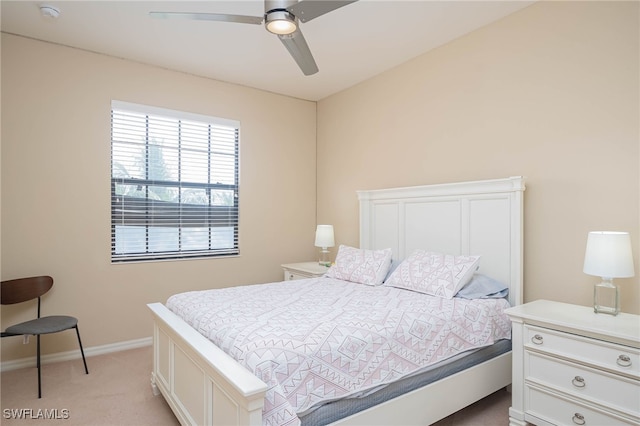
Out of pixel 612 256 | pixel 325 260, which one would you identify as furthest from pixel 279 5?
pixel 325 260

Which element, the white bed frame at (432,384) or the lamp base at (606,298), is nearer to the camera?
the white bed frame at (432,384)

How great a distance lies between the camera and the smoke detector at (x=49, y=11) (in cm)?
262

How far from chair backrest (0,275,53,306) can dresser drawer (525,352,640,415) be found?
3583 millimetres

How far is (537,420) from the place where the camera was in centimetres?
206

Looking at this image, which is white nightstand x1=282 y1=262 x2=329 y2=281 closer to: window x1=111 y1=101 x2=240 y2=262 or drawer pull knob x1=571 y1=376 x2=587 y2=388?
window x1=111 y1=101 x2=240 y2=262

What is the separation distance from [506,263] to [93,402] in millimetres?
3032

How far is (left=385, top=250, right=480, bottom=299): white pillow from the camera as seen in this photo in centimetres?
255

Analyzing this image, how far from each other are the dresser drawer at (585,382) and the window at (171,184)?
9.94 ft

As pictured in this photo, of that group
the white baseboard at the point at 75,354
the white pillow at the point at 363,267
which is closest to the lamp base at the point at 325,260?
the white pillow at the point at 363,267

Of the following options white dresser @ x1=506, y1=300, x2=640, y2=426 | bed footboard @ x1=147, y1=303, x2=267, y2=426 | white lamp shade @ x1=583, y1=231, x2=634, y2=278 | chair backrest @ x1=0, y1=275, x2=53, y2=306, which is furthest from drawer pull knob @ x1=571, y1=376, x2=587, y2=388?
chair backrest @ x1=0, y1=275, x2=53, y2=306

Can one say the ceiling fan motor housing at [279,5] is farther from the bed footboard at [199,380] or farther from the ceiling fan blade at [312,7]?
the bed footboard at [199,380]

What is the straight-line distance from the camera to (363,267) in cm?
315

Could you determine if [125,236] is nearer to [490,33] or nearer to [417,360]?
[417,360]

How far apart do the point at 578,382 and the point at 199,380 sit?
6.32 ft
